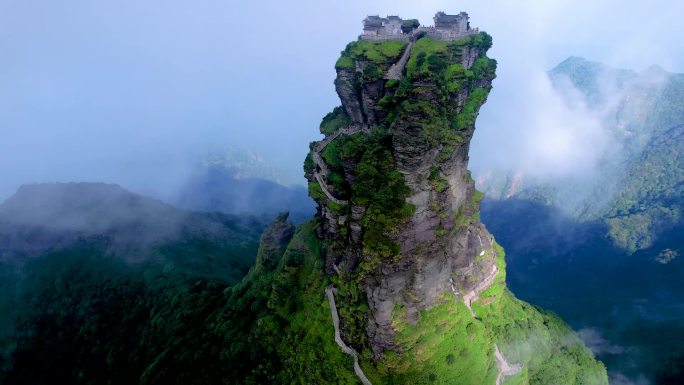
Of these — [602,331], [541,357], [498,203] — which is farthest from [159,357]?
[498,203]

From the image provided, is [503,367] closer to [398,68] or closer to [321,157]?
[321,157]

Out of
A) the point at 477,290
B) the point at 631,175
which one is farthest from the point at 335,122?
the point at 631,175

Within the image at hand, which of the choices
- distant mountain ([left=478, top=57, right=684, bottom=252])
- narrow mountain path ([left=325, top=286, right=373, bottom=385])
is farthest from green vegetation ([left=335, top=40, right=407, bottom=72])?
distant mountain ([left=478, top=57, right=684, bottom=252])

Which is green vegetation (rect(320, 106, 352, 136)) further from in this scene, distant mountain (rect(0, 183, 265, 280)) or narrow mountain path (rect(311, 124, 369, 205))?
distant mountain (rect(0, 183, 265, 280))

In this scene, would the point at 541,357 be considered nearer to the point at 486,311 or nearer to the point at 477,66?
the point at 486,311

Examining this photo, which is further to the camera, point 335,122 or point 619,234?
point 619,234

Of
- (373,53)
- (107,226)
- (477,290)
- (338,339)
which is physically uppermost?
(373,53)

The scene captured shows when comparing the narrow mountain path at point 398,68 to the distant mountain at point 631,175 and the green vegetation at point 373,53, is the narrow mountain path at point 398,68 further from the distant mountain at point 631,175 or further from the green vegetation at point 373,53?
the distant mountain at point 631,175

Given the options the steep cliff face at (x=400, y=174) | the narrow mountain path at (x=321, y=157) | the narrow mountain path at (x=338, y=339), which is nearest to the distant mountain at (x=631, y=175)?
the steep cliff face at (x=400, y=174)
